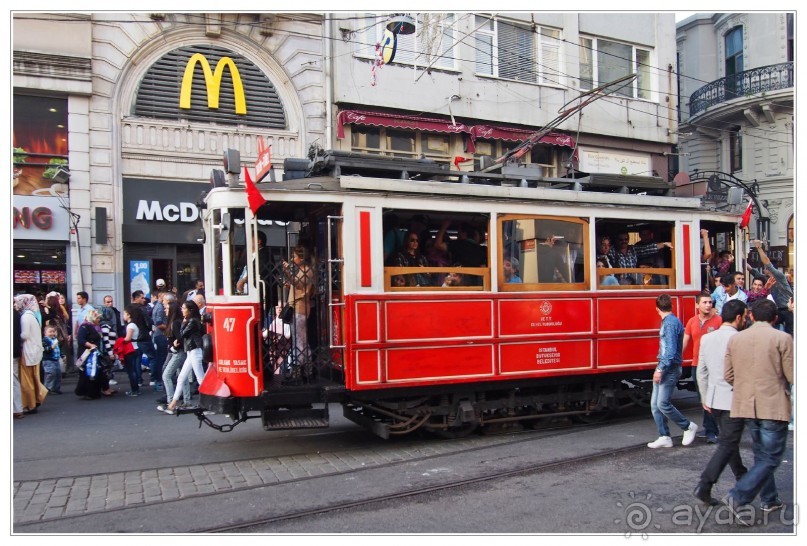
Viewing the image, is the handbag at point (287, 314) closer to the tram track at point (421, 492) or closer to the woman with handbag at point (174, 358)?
the tram track at point (421, 492)

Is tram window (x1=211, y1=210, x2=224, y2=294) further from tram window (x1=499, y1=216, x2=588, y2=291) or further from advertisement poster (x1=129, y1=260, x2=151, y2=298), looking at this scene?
advertisement poster (x1=129, y1=260, x2=151, y2=298)

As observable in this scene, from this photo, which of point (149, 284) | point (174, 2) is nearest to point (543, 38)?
point (174, 2)

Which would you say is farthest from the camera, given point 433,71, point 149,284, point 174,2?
point 433,71

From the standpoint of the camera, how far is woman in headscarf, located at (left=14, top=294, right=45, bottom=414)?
997cm

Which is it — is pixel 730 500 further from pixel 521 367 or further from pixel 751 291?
pixel 751 291

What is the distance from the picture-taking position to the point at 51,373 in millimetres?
11711

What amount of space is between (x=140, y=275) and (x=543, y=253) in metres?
9.82

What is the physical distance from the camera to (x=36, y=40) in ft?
45.0

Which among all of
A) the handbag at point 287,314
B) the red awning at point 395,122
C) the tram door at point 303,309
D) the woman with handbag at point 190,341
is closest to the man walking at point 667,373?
the tram door at point 303,309

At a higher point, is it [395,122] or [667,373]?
[395,122]

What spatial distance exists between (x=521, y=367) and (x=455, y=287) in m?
1.24

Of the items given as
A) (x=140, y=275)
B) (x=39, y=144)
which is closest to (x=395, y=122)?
(x=140, y=275)

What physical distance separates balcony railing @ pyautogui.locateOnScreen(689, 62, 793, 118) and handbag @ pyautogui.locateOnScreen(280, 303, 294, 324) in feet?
70.9

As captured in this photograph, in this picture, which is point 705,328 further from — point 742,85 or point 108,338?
point 742,85
